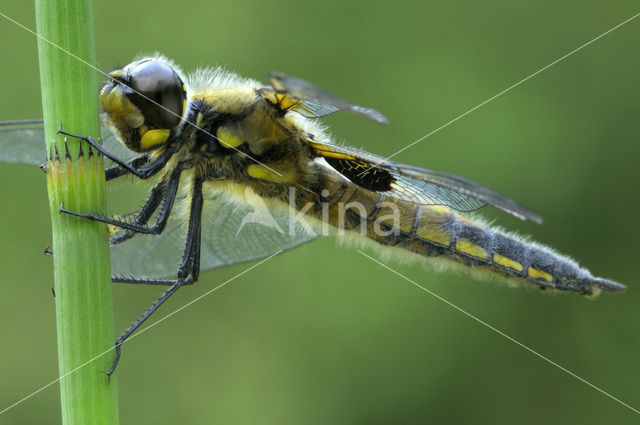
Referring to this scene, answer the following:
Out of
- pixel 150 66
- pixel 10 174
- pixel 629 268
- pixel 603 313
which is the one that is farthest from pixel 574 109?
pixel 10 174

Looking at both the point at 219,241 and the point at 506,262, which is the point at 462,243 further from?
the point at 219,241

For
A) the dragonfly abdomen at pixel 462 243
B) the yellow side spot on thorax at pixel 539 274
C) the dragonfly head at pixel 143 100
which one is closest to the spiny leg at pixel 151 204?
the dragonfly head at pixel 143 100

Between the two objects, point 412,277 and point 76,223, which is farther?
point 412,277

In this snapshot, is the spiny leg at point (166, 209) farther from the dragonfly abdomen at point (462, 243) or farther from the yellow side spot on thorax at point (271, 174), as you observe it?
the dragonfly abdomen at point (462, 243)

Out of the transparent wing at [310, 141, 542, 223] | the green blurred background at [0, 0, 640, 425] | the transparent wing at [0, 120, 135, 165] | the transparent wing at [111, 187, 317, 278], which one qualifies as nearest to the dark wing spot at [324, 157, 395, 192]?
the transparent wing at [310, 141, 542, 223]

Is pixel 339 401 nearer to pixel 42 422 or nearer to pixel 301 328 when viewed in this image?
pixel 301 328

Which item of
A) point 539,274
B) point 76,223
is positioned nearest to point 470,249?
point 539,274
